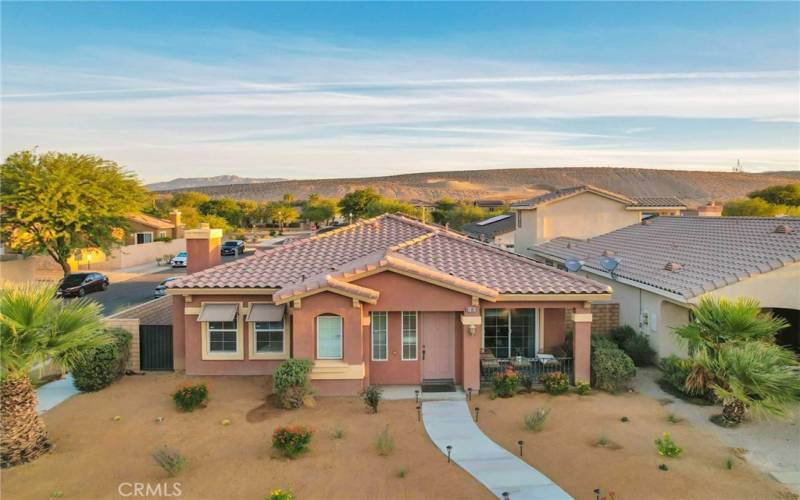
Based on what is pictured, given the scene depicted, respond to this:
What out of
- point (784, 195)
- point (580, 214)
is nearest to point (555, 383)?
point (580, 214)

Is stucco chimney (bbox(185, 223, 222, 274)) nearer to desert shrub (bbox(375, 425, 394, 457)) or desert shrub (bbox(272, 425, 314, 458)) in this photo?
desert shrub (bbox(272, 425, 314, 458))

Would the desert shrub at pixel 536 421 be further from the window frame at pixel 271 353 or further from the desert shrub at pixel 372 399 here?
the window frame at pixel 271 353

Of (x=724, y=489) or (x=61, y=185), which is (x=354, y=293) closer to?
(x=724, y=489)

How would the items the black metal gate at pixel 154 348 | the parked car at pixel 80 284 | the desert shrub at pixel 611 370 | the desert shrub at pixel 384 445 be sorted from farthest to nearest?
the parked car at pixel 80 284, the black metal gate at pixel 154 348, the desert shrub at pixel 611 370, the desert shrub at pixel 384 445

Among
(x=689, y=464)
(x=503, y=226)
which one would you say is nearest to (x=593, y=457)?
(x=689, y=464)

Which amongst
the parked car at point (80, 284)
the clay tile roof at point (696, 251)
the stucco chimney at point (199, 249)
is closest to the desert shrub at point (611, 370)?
the clay tile roof at point (696, 251)

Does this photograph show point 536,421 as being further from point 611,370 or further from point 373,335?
point 373,335
